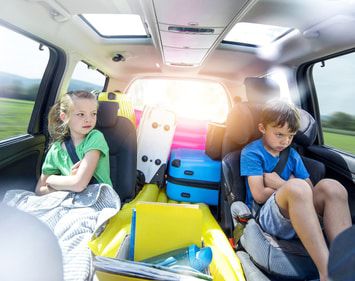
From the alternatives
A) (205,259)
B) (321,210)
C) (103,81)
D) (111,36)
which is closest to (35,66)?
(111,36)

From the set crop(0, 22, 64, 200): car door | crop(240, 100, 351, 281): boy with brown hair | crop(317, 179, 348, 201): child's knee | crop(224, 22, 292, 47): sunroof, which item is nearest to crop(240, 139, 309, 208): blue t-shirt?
crop(240, 100, 351, 281): boy with brown hair

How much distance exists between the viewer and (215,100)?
4633mm

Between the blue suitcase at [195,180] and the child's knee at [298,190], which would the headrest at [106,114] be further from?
the child's knee at [298,190]

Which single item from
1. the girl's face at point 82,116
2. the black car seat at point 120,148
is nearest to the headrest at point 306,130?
the black car seat at point 120,148

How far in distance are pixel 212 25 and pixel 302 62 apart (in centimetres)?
111

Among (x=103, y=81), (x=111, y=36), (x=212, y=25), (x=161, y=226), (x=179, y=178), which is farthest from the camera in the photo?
(x=103, y=81)

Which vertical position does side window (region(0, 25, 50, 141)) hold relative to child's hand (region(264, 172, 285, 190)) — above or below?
above

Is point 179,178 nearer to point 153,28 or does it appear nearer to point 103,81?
point 153,28

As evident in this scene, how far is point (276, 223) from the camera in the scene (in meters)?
1.49

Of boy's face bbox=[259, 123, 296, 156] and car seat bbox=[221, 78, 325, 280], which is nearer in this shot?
car seat bbox=[221, 78, 325, 280]

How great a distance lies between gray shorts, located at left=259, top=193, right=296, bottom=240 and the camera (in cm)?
146

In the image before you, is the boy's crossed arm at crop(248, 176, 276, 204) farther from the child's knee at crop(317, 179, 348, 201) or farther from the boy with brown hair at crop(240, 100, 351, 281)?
the child's knee at crop(317, 179, 348, 201)

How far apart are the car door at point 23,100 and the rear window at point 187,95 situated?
1.74 m

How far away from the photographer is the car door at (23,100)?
208cm
